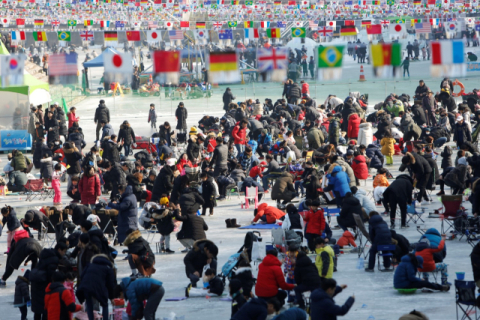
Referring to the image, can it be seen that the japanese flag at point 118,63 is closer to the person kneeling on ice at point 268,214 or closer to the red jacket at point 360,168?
the red jacket at point 360,168

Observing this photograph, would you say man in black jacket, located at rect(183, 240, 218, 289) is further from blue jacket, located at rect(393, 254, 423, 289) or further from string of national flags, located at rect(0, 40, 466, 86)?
string of national flags, located at rect(0, 40, 466, 86)

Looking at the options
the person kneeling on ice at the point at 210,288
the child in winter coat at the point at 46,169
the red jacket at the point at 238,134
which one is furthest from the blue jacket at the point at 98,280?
the red jacket at the point at 238,134

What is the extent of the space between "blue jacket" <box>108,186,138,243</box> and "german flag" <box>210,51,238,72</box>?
31.2ft

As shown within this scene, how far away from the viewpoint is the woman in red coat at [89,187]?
49.3ft

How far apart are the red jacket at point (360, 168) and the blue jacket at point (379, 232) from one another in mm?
5789

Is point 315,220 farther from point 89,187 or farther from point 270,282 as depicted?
point 89,187

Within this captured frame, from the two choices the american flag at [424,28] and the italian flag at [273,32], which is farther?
the american flag at [424,28]

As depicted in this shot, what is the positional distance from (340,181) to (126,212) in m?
4.12

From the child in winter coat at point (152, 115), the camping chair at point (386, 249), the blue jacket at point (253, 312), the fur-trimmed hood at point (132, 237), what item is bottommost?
the camping chair at point (386, 249)

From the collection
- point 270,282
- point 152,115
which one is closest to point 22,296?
point 270,282

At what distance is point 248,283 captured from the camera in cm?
946

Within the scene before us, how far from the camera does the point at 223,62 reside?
21.9 metres

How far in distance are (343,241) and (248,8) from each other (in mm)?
70187

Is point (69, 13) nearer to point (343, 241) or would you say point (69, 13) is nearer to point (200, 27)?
point (200, 27)
